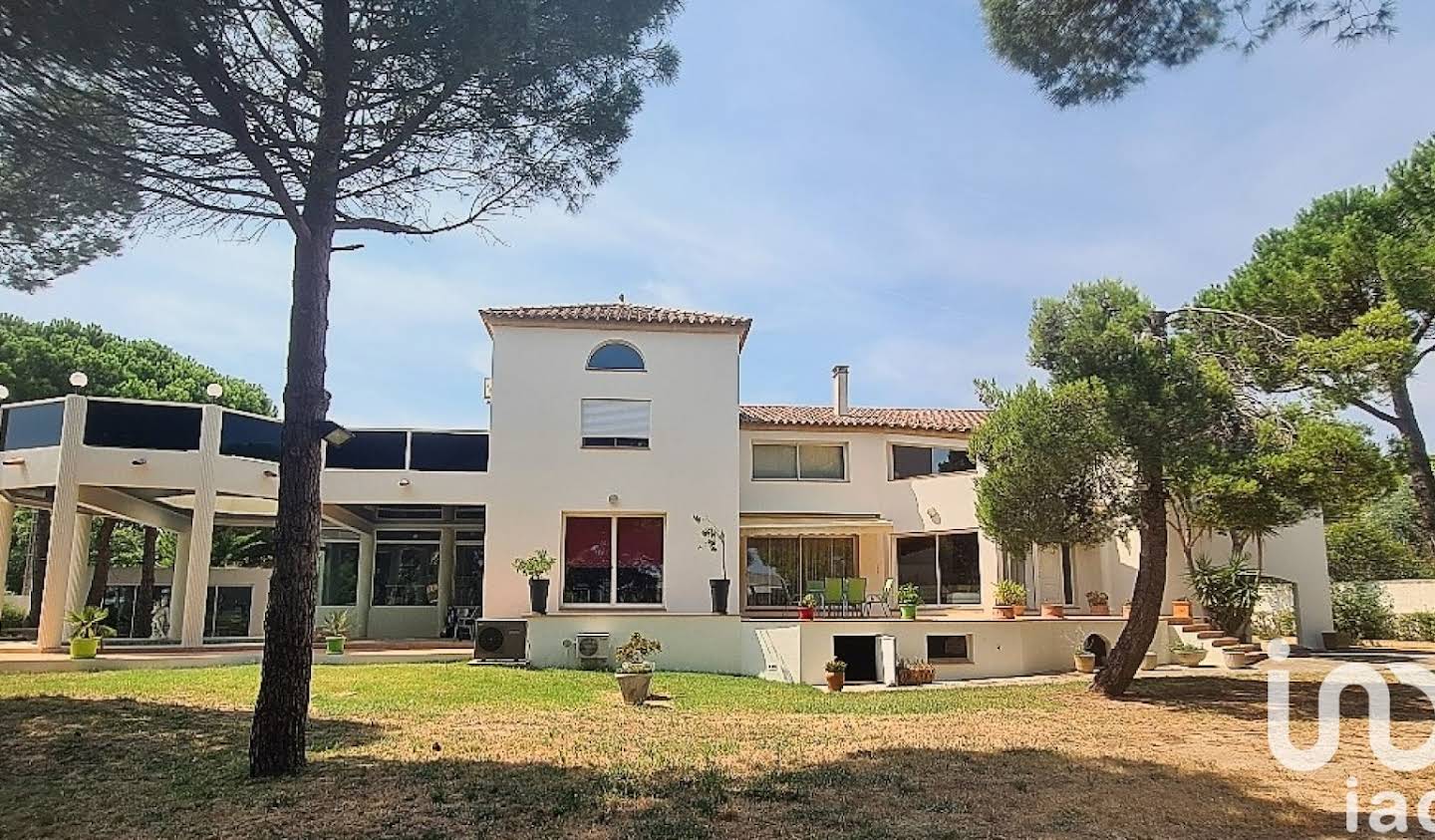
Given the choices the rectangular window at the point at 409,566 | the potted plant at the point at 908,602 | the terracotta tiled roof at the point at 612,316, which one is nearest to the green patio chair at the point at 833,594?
the potted plant at the point at 908,602

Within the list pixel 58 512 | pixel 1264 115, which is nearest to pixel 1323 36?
pixel 1264 115

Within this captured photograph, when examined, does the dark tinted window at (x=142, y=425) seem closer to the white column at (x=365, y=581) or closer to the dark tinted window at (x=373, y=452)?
the dark tinted window at (x=373, y=452)

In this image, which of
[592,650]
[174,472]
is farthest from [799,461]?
[174,472]

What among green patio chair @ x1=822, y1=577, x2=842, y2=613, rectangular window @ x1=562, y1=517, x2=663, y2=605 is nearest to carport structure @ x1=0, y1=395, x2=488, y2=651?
rectangular window @ x1=562, y1=517, x2=663, y2=605

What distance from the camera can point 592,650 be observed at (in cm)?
2630

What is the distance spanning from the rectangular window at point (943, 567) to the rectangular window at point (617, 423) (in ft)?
35.7

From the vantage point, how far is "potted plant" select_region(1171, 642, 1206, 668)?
26.9m

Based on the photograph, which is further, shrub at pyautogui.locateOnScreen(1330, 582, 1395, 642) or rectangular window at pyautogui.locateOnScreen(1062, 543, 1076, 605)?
shrub at pyautogui.locateOnScreen(1330, 582, 1395, 642)

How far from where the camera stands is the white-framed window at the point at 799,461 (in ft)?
112

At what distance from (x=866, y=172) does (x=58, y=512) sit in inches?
931

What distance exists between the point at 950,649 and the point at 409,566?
70.5ft

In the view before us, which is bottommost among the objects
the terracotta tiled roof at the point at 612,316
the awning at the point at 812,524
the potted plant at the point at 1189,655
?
the potted plant at the point at 1189,655

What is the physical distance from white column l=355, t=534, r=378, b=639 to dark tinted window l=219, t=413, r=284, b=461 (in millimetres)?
7207

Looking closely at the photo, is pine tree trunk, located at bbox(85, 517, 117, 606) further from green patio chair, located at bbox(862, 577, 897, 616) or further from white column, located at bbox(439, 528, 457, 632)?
green patio chair, located at bbox(862, 577, 897, 616)
